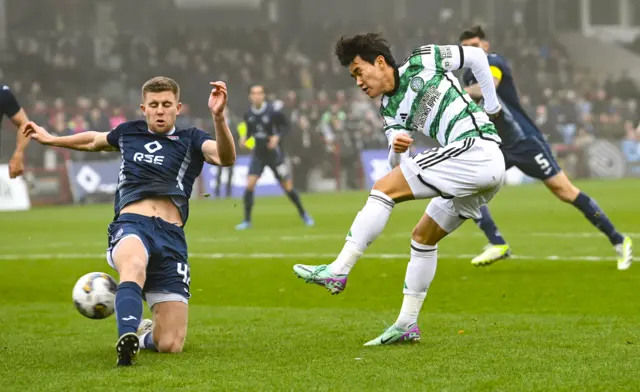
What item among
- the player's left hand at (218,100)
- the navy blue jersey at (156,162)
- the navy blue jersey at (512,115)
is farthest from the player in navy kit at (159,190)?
the navy blue jersey at (512,115)

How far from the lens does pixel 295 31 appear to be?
33969 mm

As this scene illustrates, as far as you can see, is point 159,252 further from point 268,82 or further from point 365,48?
point 268,82

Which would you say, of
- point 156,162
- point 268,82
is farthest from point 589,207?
point 268,82

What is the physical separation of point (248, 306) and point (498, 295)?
1971 millimetres

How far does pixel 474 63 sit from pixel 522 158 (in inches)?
162

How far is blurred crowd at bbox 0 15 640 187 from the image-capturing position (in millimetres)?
28719

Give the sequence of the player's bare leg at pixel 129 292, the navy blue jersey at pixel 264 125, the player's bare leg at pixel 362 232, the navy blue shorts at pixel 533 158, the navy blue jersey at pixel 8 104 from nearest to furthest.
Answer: the player's bare leg at pixel 129 292, the player's bare leg at pixel 362 232, the navy blue jersey at pixel 8 104, the navy blue shorts at pixel 533 158, the navy blue jersey at pixel 264 125

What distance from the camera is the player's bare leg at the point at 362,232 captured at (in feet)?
19.2

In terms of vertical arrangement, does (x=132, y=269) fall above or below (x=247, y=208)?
above

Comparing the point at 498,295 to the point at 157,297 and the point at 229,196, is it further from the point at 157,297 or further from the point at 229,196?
the point at 229,196

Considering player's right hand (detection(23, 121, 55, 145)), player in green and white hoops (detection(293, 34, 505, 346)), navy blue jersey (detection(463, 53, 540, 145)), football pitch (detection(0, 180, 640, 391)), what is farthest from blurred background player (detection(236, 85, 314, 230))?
player in green and white hoops (detection(293, 34, 505, 346))

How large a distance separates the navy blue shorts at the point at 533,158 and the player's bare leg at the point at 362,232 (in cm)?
460

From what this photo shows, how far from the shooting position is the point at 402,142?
20.0ft

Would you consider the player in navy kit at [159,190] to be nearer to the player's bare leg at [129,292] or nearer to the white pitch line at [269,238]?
the player's bare leg at [129,292]
